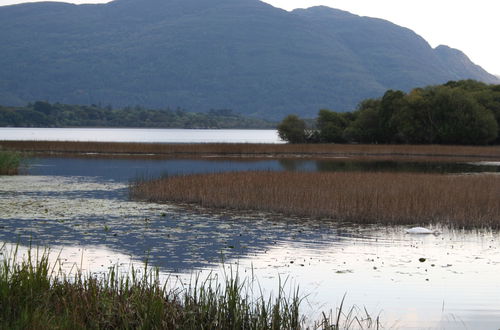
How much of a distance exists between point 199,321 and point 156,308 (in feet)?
2.43

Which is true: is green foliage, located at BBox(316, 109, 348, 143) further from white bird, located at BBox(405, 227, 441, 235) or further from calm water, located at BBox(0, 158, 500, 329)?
white bird, located at BBox(405, 227, 441, 235)

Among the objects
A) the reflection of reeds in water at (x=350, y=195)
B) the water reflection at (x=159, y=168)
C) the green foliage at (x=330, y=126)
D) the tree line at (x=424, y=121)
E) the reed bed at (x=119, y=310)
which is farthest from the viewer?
the green foliage at (x=330, y=126)

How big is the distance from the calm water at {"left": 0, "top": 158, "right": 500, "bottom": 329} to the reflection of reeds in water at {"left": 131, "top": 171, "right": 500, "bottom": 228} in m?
1.47

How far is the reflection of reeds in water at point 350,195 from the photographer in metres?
25.0

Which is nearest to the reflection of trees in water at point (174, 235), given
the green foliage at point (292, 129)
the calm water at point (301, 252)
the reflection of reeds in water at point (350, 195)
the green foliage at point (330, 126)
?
the calm water at point (301, 252)

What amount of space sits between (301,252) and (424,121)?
246 feet

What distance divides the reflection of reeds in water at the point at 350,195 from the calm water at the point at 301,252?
1.47 m

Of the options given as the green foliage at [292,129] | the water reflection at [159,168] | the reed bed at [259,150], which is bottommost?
the water reflection at [159,168]

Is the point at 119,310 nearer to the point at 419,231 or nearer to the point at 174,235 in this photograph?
the point at 174,235

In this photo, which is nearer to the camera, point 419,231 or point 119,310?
point 119,310

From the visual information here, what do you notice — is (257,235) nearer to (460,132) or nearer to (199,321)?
(199,321)

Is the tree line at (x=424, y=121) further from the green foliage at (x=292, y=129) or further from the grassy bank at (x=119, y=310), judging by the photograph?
the grassy bank at (x=119, y=310)

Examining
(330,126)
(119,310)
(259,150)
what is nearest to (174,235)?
(119,310)

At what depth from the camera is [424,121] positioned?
9056cm
